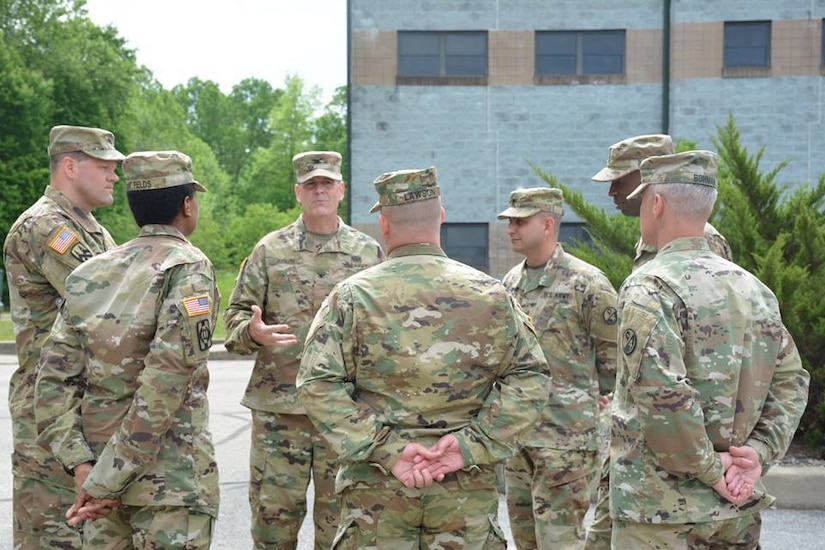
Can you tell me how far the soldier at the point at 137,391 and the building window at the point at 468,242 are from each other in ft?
51.5

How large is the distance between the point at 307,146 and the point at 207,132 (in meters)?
24.6

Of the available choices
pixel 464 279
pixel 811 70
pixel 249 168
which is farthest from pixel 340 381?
pixel 249 168

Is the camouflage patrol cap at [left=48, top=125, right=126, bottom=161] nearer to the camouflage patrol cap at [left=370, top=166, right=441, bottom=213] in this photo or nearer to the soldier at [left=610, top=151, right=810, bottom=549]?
the camouflage patrol cap at [left=370, top=166, right=441, bottom=213]

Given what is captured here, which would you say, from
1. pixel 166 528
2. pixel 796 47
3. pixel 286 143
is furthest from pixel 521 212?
pixel 286 143

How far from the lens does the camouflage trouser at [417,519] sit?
3221 millimetres

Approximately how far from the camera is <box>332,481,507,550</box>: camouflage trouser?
322 centimetres

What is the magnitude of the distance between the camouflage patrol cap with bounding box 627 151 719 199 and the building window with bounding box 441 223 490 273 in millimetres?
15785

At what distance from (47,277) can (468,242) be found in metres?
15.2

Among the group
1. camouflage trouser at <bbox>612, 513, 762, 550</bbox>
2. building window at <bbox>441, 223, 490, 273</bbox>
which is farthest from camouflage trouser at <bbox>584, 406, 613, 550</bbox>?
building window at <bbox>441, 223, 490, 273</bbox>

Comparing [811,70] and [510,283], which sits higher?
[811,70]

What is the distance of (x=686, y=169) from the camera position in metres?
3.36

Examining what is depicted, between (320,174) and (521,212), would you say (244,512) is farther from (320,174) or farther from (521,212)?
(521,212)

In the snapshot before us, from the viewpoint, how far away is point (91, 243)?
4668mm

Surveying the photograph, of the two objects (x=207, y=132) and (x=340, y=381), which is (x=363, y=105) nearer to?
(x=340, y=381)
